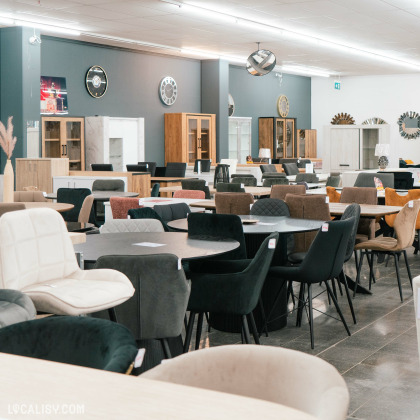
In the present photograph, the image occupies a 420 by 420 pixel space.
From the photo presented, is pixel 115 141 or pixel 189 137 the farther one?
pixel 189 137

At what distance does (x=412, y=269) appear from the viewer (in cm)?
810

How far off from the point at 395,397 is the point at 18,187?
8987 mm

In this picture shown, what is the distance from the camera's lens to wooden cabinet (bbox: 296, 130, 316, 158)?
21.8m

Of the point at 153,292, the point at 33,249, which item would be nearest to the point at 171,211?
the point at 153,292

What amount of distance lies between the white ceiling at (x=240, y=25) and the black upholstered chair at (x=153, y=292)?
713cm

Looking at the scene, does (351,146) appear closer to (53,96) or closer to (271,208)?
(53,96)

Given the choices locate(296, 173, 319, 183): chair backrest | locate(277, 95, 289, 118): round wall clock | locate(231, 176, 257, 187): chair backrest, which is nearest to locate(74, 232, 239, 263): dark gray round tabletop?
locate(231, 176, 257, 187): chair backrest

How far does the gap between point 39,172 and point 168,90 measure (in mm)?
5901

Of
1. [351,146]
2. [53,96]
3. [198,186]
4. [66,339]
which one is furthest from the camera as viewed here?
[351,146]

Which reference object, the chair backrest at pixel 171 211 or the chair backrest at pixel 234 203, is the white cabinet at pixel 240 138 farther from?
the chair backrest at pixel 171 211

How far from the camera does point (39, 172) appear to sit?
11.6 m

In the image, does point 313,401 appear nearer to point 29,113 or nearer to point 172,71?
point 29,113

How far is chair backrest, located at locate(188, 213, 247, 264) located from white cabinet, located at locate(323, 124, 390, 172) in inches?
421

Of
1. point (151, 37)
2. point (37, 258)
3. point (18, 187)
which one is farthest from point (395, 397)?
point (151, 37)
